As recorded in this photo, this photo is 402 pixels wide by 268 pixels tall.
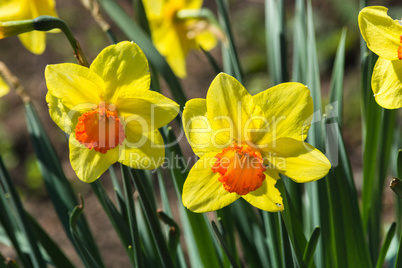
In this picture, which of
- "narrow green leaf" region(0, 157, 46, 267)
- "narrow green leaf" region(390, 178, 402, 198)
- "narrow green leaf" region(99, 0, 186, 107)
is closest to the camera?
"narrow green leaf" region(390, 178, 402, 198)

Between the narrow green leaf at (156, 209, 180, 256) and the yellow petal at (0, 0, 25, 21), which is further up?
the yellow petal at (0, 0, 25, 21)

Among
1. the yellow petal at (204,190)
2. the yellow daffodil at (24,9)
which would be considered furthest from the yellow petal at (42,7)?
the yellow petal at (204,190)

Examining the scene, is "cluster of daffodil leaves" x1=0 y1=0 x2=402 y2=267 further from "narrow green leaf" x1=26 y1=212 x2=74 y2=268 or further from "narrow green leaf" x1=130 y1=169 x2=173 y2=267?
"narrow green leaf" x1=26 y1=212 x2=74 y2=268

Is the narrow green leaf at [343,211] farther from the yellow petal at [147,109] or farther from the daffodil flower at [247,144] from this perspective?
the yellow petal at [147,109]

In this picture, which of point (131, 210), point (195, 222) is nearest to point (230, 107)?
point (131, 210)

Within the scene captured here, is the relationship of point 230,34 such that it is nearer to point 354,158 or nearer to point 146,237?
point 146,237

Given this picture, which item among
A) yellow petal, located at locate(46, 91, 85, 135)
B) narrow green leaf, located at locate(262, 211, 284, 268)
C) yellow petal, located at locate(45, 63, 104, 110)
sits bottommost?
narrow green leaf, located at locate(262, 211, 284, 268)

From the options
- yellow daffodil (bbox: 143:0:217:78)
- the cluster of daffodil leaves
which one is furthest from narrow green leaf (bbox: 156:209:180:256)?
yellow daffodil (bbox: 143:0:217:78)
